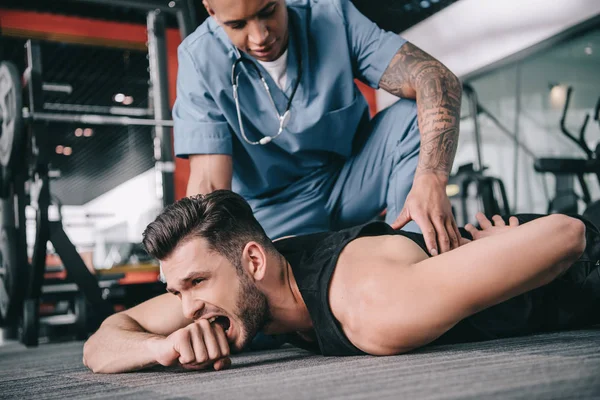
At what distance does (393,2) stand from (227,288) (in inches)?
210

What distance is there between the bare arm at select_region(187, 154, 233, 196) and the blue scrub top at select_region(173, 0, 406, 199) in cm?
2

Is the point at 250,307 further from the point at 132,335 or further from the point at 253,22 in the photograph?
the point at 253,22

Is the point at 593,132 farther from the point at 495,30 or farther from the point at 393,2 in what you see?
the point at 393,2

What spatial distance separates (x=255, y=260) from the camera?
129cm

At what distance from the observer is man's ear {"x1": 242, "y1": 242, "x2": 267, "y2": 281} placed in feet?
4.17

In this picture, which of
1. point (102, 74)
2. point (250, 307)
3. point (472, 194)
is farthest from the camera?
point (102, 74)

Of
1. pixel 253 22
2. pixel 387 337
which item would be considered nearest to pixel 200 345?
pixel 387 337

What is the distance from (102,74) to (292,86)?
7.05m

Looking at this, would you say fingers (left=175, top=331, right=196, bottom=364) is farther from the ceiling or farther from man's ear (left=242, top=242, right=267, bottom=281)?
the ceiling

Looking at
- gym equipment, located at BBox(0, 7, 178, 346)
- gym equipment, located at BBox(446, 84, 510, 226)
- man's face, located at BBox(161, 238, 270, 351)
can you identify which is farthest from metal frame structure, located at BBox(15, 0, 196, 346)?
gym equipment, located at BBox(446, 84, 510, 226)

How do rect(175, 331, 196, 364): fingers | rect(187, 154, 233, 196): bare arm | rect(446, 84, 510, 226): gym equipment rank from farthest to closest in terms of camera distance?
rect(446, 84, 510, 226): gym equipment < rect(187, 154, 233, 196): bare arm < rect(175, 331, 196, 364): fingers

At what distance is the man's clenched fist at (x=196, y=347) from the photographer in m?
1.14

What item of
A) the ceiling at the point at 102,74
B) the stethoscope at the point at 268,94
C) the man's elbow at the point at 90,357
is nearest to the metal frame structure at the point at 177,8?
the ceiling at the point at 102,74

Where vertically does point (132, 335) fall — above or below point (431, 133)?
below
